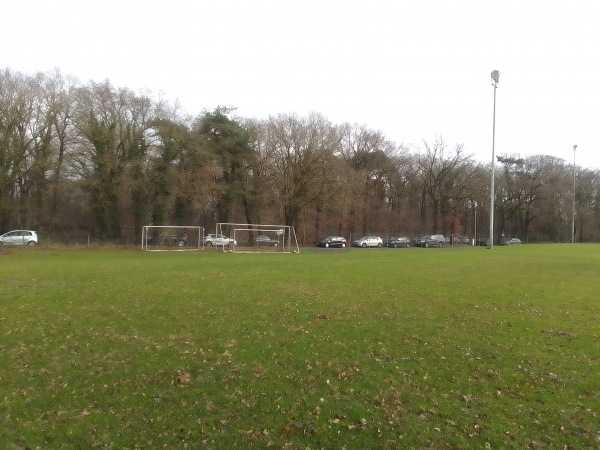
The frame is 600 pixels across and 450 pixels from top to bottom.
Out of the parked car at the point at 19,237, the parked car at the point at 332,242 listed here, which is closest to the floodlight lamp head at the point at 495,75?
the parked car at the point at 332,242

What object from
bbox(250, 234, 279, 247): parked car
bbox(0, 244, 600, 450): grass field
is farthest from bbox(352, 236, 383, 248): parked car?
bbox(0, 244, 600, 450): grass field

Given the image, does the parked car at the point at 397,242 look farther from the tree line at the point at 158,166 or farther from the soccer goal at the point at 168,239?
the soccer goal at the point at 168,239

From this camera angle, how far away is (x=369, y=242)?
62.3m

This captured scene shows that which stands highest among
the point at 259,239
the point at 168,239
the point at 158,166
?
the point at 158,166

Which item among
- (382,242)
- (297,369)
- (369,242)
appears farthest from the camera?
(382,242)

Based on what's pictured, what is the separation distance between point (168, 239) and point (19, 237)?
1302cm

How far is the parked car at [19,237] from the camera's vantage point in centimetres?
4009

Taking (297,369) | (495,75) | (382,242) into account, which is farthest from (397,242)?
(297,369)

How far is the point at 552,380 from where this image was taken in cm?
673

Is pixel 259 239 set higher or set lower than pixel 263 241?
higher

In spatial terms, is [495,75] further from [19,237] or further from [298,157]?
[19,237]

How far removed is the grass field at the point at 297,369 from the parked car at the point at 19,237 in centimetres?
3130

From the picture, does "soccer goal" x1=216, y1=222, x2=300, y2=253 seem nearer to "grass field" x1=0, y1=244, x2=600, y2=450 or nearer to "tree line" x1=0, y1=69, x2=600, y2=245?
"tree line" x1=0, y1=69, x2=600, y2=245

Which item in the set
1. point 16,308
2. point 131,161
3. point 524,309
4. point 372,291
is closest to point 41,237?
point 131,161
